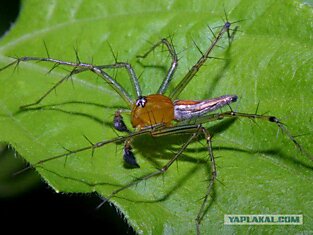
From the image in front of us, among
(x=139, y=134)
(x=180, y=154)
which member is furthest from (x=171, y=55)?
(x=180, y=154)

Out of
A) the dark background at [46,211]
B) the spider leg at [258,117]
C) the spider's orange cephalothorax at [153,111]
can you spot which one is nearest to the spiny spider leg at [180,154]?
the spider leg at [258,117]

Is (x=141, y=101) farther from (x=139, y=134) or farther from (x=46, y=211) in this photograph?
(x=46, y=211)

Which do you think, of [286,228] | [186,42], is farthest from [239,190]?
[186,42]

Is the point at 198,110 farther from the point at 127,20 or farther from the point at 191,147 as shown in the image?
the point at 127,20

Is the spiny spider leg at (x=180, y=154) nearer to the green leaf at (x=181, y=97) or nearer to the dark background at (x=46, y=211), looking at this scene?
the green leaf at (x=181, y=97)

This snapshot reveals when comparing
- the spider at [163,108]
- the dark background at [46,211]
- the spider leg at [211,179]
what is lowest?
the dark background at [46,211]

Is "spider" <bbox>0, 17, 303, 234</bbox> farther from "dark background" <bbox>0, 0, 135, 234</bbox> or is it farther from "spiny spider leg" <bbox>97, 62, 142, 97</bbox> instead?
"dark background" <bbox>0, 0, 135, 234</bbox>
